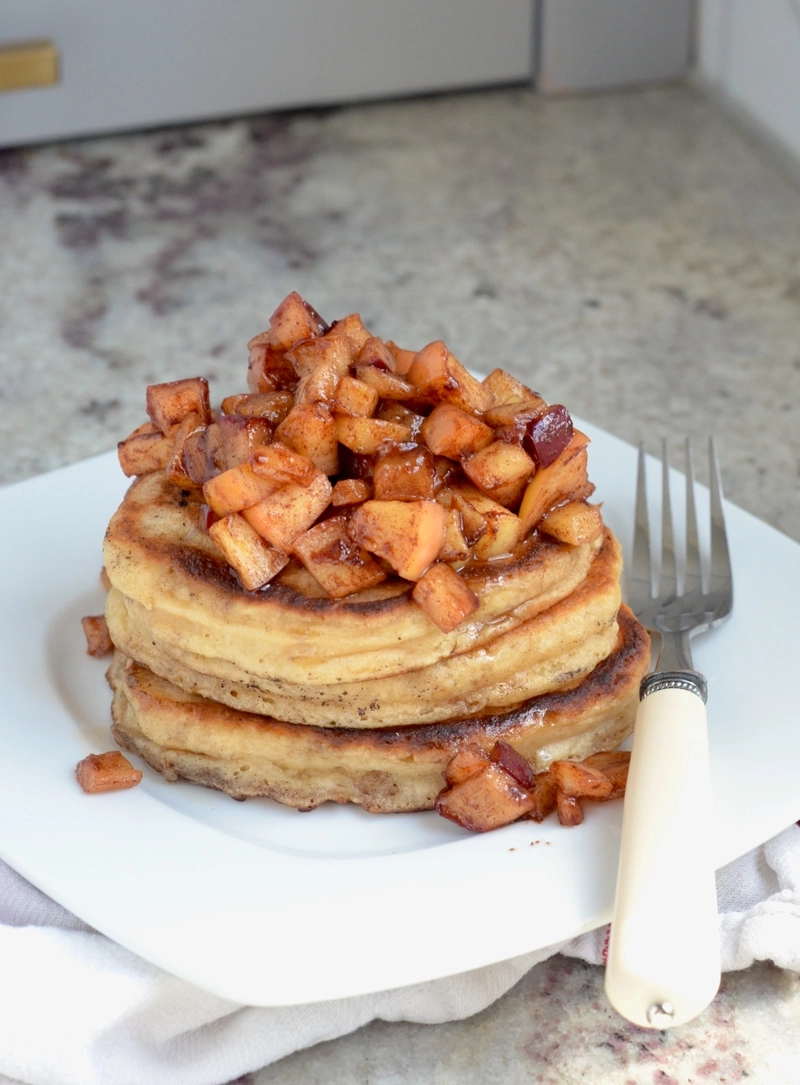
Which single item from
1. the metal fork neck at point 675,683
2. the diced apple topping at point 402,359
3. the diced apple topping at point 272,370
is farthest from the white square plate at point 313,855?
the diced apple topping at point 402,359

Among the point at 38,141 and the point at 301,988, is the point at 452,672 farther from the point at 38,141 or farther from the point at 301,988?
the point at 38,141

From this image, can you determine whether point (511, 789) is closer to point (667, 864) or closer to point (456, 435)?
point (667, 864)

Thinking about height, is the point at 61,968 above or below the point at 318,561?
below

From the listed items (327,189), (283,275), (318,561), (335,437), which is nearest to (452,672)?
(318,561)

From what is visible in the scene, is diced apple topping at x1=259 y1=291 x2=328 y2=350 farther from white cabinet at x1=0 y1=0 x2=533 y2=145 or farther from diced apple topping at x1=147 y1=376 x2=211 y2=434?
white cabinet at x1=0 y1=0 x2=533 y2=145

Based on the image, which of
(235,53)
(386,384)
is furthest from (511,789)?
(235,53)

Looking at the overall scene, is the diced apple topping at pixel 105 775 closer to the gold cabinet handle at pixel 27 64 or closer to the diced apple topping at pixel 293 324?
the diced apple topping at pixel 293 324
